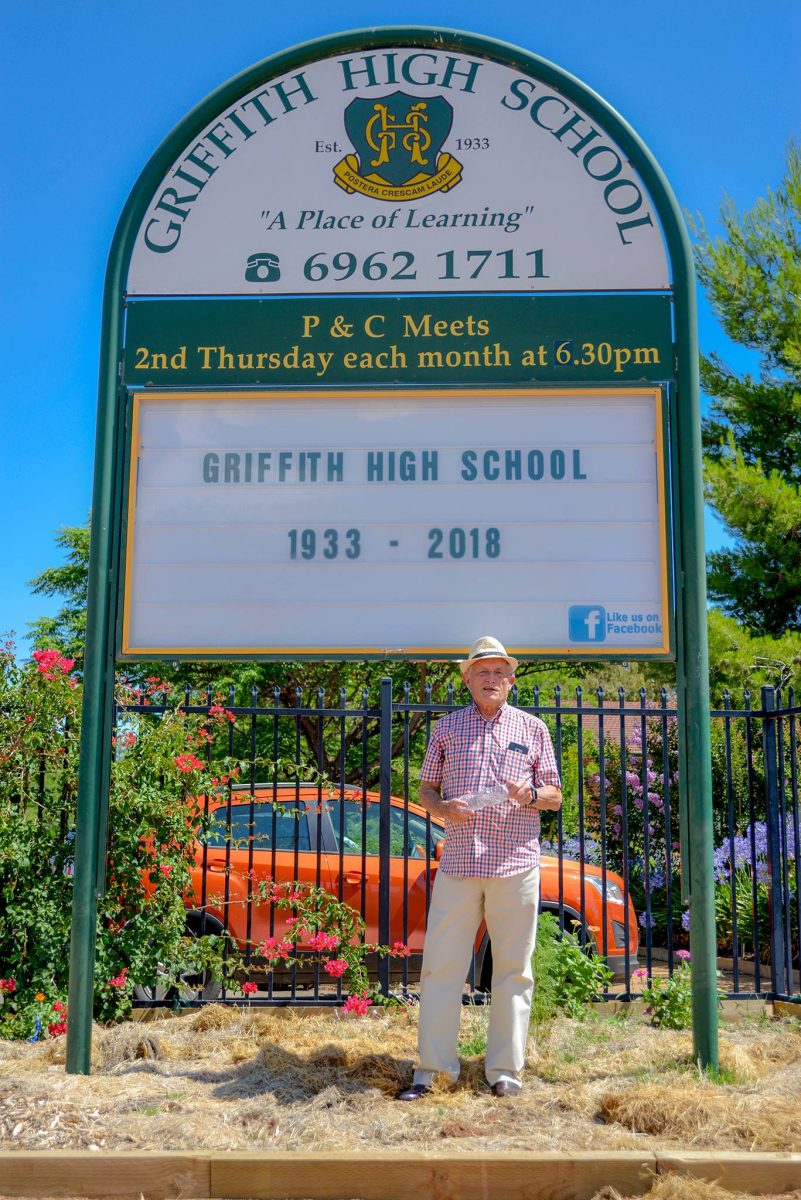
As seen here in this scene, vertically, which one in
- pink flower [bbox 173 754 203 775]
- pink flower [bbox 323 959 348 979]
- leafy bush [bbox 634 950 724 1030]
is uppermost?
pink flower [bbox 173 754 203 775]

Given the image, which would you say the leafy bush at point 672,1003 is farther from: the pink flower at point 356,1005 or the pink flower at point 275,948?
the pink flower at point 275,948

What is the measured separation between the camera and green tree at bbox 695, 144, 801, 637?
46.7 ft

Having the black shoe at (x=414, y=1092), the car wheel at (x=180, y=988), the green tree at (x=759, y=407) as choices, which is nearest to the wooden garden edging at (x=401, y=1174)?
the black shoe at (x=414, y=1092)

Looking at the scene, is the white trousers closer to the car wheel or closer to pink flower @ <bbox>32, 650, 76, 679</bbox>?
the car wheel

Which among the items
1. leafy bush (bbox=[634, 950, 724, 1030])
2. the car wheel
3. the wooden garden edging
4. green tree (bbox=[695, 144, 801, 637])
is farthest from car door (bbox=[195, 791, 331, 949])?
green tree (bbox=[695, 144, 801, 637])

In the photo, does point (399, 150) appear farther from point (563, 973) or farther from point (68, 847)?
point (563, 973)

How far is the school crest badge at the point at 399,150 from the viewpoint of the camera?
19.6 feet

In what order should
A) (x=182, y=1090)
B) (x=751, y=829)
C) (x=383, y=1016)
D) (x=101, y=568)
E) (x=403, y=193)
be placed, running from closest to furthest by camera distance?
(x=182, y=1090)
(x=101, y=568)
(x=403, y=193)
(x=383, y=1016)
(x=751, y=829)

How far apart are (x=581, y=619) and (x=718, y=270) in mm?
11135

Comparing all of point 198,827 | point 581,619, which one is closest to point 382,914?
point 198,827

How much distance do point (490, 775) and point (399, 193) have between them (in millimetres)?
3231

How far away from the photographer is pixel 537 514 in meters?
5.73

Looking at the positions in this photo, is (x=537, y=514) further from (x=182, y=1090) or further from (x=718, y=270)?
(x=718, y=270)

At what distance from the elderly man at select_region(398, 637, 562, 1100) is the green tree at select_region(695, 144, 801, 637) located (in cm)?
985
